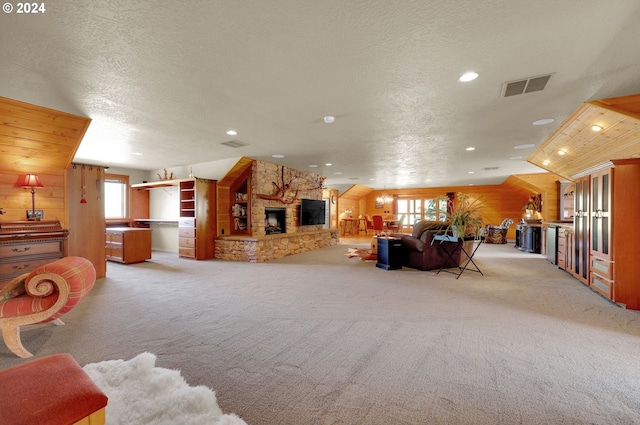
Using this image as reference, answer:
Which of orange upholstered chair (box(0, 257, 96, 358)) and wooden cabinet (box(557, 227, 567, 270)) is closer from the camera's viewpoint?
orange upholstered chair (box(0, 257, 96, 358))

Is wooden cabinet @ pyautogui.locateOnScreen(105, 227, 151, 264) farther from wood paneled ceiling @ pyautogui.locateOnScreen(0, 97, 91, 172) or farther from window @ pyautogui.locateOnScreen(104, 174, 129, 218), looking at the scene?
wood paneled ceiling @ pyautogui.locateOnScreen(0, 97, 91, 172)

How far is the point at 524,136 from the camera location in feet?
16.0

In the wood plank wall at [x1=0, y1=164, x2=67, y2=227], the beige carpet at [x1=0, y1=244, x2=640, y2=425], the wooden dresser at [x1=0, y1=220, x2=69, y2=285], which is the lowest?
the beige carpet at [x1=0, y1=244, x2=640, y2=425]

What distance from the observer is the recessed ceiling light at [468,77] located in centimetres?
262

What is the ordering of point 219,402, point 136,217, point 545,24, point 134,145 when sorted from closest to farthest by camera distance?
point 219,402 < point 545,24 < point 134,145 < point 136,217

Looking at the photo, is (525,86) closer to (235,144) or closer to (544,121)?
(544,121)

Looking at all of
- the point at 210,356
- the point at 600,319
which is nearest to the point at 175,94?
the point at 210,356

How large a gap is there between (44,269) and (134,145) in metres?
3.69

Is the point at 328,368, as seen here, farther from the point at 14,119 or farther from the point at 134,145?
the point at 134,145

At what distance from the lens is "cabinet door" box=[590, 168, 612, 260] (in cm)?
354

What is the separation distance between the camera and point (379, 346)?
92.7 inches

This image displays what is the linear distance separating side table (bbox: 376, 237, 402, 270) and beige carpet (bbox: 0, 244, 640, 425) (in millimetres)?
1116

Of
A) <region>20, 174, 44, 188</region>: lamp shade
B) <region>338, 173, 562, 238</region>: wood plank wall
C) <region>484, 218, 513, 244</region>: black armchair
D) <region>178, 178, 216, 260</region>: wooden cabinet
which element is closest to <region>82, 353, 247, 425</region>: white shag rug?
<region>20, 174, 44, 188</region>: lamp shade

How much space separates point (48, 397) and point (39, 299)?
1.81m
